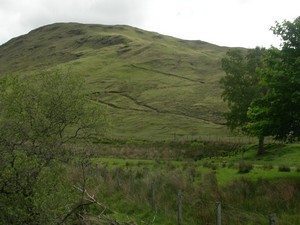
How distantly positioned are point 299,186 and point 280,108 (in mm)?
6587

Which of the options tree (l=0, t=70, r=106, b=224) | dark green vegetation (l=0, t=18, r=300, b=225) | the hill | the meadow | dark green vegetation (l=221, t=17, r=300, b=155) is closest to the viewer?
tree (l=0, t=70, r=106, b=224)

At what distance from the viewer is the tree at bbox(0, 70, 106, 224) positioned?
606 inches

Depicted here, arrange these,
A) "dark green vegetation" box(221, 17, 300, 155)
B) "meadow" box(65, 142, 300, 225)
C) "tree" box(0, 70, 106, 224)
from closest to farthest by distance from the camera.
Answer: "tree" box(0, 70, 106, 224)
"meadow" box(65, 142, 300, 225)
"dark green vegetation" box(221, 17, 300, 155)

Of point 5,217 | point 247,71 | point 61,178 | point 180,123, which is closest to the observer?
point 5,217

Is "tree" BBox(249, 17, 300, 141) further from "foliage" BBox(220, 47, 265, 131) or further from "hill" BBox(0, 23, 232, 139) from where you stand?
"hill" BBox(0, 23, 232, 139)

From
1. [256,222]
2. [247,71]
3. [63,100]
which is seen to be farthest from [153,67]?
[256,222]

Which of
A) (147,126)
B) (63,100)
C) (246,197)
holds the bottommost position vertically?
(147,126)

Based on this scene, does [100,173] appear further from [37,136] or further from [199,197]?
[37,136]

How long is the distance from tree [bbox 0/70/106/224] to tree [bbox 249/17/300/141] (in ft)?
40.6

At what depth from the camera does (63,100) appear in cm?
2825

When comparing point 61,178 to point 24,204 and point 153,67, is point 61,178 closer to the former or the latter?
point 24,204

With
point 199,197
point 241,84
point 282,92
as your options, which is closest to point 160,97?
point 241,84

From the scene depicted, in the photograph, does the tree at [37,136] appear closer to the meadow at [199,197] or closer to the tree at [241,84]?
the meadow at [199,197]

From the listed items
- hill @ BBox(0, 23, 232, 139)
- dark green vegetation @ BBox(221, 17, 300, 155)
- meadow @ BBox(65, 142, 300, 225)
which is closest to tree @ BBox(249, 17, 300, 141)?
dark green vegetation @ BBox(221, 17, 300, 155)
